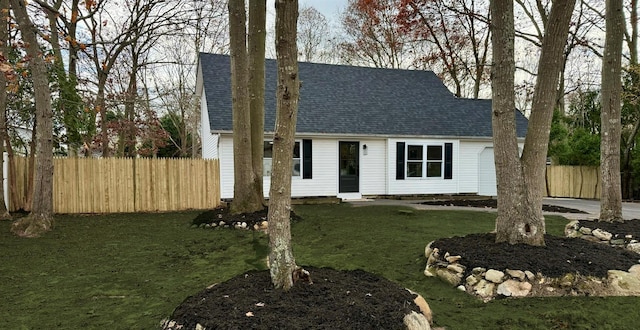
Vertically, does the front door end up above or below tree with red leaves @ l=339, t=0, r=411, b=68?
below

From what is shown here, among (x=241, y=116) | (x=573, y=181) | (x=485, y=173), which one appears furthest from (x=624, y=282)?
(x=573, y=181)

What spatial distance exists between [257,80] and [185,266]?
16.9ft

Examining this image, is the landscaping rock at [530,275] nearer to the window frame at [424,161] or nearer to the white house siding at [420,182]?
the white house siding at [420,182]

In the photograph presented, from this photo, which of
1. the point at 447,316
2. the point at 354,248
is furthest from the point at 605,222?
the point at 447,316

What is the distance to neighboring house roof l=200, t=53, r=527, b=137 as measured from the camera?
12828mm

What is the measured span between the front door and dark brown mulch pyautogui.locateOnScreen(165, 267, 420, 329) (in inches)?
388

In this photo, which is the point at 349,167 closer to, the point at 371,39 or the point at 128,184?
the point at 128,184

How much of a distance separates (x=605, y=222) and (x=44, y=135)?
979 centimetres

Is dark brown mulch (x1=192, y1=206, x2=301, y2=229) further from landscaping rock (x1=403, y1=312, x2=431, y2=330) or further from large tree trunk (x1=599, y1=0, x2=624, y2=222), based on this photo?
large tree trunk (x1=599, y1=0, x2=624, y2=222)

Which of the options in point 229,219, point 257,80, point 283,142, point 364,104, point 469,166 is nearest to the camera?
point 283,142

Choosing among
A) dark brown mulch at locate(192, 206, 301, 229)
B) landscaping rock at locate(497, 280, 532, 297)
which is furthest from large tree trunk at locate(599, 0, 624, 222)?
dark brown mulch at locate(192, 206, 301, 229)

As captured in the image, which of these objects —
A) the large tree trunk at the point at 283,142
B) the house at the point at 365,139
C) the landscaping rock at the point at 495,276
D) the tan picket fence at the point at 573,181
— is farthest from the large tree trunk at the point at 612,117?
the tan picket fence at the point at 573,181

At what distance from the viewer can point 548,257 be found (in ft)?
13.7

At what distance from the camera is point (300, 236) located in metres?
6.94
